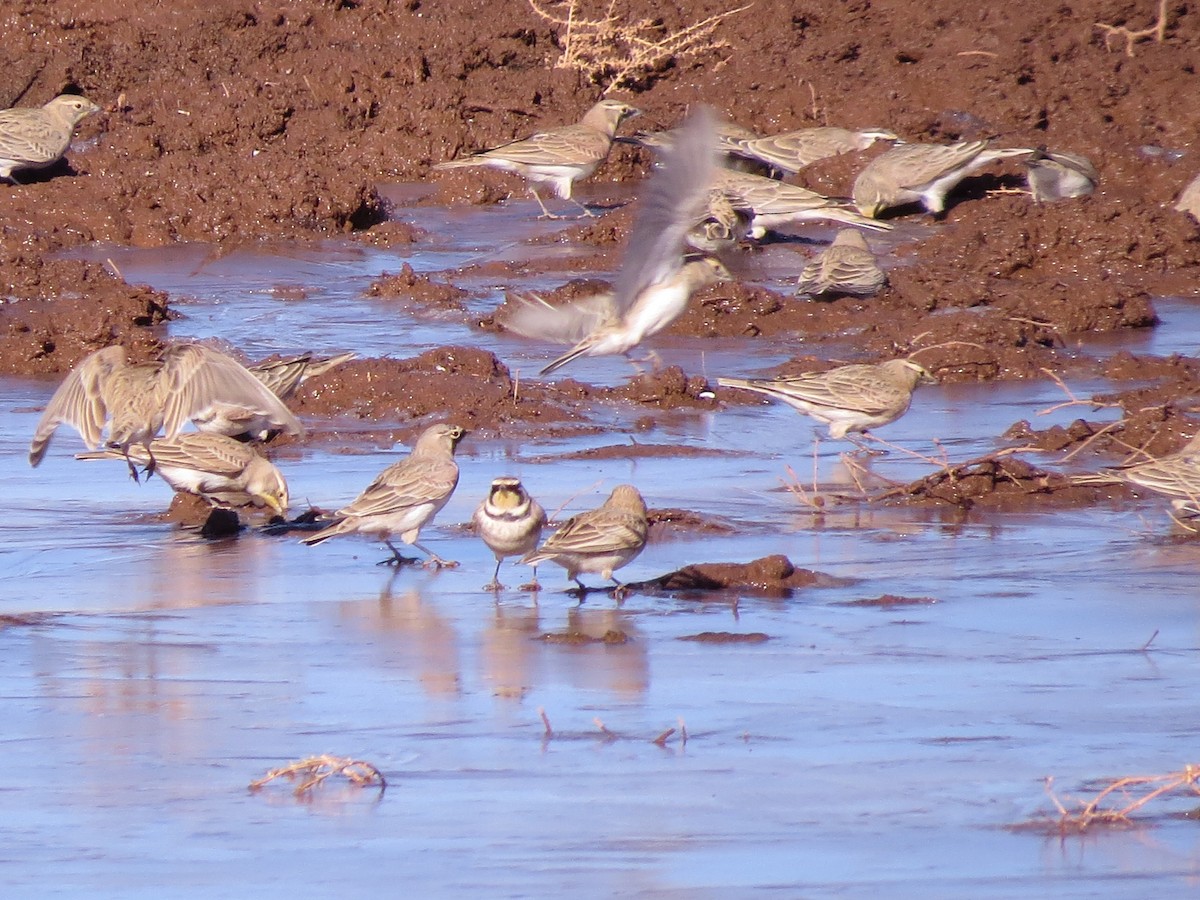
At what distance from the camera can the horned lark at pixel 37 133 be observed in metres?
17.3

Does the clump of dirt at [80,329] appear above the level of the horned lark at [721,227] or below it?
below

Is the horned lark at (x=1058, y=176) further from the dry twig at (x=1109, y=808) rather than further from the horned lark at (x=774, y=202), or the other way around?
the dry twig at (x=1109, y=808)

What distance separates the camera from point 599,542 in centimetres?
768

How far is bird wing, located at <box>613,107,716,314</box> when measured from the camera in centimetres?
941

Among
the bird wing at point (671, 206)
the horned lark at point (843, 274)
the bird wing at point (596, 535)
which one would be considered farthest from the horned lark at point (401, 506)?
the horned lark at point (843, 274)

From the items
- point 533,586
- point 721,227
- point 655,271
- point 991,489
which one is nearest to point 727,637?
point 533,586

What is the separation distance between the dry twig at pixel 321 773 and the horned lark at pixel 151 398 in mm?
3750

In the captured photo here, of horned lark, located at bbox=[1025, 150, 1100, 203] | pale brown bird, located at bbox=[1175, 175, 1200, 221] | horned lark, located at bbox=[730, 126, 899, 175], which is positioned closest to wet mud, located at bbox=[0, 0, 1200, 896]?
horned lark, located at bbox=[730, 126, 899, 175]

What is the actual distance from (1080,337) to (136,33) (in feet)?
36.8

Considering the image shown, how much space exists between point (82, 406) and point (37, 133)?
866 centimetres

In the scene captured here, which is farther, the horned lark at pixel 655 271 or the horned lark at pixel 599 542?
the horned lark at pixel 655 271

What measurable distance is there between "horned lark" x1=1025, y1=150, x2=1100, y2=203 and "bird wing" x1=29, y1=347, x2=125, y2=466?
30.2 ft

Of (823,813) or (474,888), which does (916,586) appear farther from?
(474,888)

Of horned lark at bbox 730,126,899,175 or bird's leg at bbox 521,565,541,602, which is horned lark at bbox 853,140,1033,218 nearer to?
horned lark at bbox 730,126,899,175
